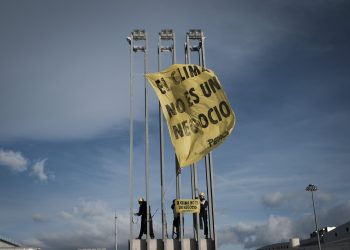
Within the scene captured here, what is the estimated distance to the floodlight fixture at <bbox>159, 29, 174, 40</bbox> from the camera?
62.1 ft

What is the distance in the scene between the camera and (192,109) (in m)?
17.0

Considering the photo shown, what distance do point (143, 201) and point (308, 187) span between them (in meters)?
44.7

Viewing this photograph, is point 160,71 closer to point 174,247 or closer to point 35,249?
point 174,247

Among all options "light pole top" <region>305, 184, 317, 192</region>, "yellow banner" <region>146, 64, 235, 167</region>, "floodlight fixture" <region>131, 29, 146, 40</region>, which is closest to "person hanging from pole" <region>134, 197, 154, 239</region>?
"yellow banner" <region>146, 64, 235, 167</region>

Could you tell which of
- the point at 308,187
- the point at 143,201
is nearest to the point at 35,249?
the point at 308,187

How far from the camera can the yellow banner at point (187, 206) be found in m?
17.1

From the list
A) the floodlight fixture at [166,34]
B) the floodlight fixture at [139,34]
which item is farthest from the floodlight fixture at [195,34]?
the floodlight fixture at [139,34]

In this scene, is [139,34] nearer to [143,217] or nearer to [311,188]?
[143,217]

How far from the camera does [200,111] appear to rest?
1684 cm

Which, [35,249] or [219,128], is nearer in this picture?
[219,128]

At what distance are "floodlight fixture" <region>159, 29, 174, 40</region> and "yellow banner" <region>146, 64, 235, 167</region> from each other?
215 centimetres

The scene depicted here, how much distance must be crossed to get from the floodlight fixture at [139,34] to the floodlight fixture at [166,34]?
2.63ft

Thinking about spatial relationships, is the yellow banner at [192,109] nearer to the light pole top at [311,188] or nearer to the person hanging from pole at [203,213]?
the person hanging from pole at [203,213]

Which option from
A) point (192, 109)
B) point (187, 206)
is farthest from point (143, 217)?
point (192, 109)
